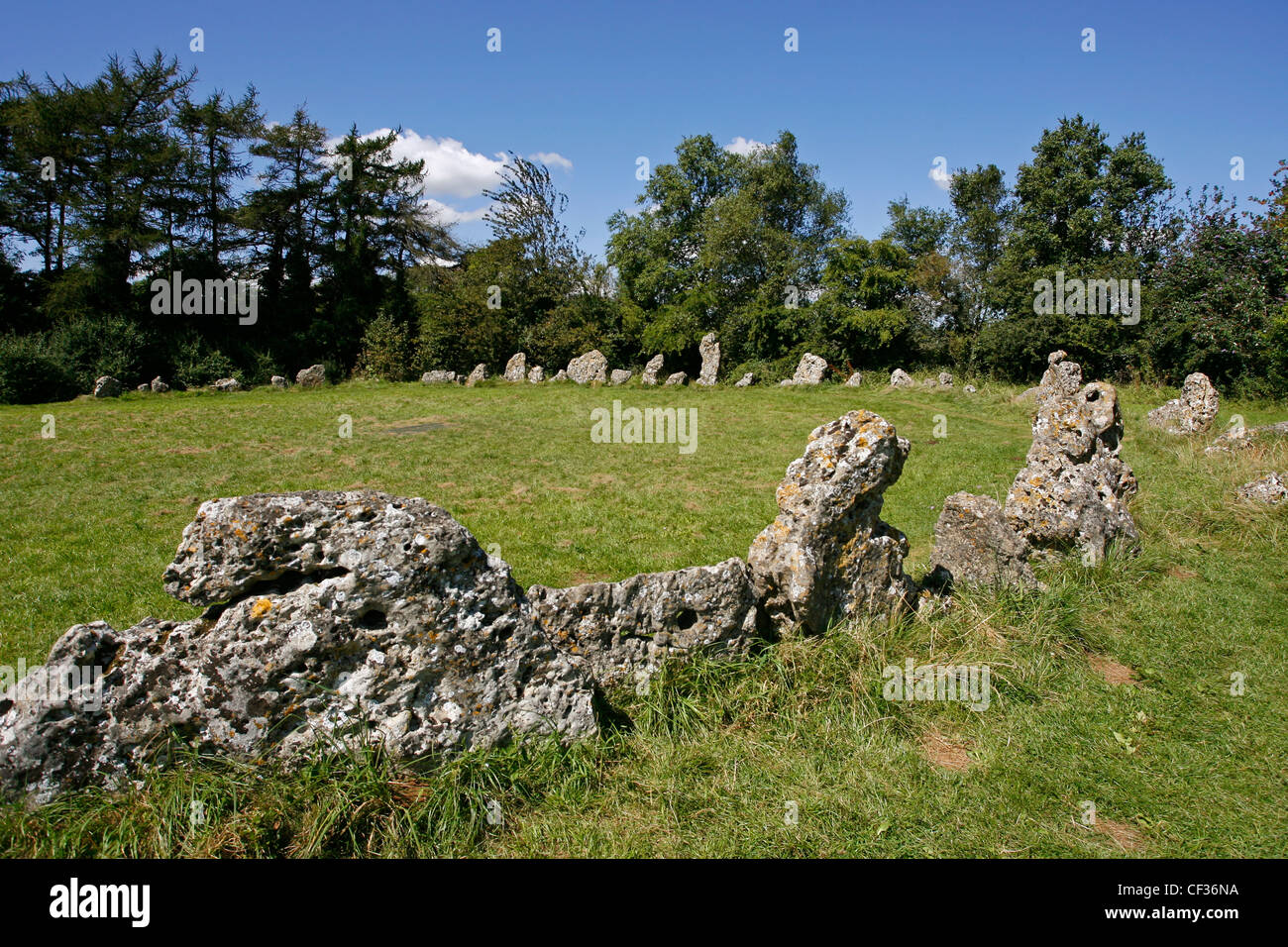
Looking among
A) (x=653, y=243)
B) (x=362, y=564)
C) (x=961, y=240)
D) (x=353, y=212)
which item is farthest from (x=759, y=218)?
(x=362, y=564)

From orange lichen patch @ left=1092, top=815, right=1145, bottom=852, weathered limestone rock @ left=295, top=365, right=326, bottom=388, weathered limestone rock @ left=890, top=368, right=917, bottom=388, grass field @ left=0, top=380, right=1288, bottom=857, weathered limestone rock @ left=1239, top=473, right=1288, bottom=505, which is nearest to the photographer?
grass field @ left=0, top=380, right=1288, bottom=857

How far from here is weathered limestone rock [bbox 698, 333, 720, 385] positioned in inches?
1129

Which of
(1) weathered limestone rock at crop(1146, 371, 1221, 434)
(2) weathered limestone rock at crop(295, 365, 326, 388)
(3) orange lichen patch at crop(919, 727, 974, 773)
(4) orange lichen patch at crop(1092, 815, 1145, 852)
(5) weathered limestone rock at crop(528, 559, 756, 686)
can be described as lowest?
(4) orange lichen patch at crop(1092, 815, 1145, 852)

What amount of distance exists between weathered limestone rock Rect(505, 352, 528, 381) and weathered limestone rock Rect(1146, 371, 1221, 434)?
20.3m

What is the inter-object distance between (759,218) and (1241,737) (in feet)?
103

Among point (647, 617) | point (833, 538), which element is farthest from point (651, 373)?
point (647, 617)

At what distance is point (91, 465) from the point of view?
12.7 m

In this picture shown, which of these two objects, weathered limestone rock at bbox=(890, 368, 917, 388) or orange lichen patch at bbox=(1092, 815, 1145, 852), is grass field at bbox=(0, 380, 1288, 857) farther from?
weathered limestone rock at bbox=(890, 368, 917, 388)

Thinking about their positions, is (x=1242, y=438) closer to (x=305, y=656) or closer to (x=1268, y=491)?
(x=1268, y=491)

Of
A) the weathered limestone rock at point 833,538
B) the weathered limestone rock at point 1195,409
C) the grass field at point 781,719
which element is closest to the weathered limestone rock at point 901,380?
the weathered limestone rock at point 1195,409

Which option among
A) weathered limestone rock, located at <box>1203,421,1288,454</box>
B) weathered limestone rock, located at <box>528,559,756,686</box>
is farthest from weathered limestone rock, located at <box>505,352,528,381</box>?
weathered limestone rock, located at <box>528,559,756,686</box>
